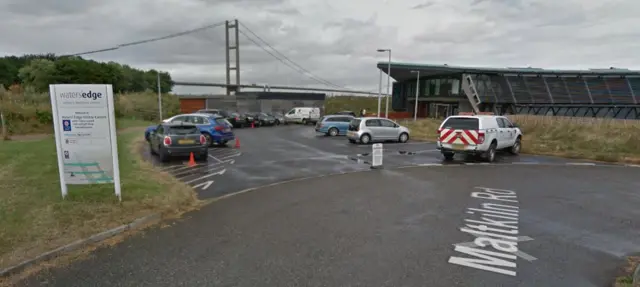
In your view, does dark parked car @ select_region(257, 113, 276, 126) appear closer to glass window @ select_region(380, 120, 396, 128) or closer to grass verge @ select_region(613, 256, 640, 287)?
glass window @ select_region(380, 120, 396, 128)

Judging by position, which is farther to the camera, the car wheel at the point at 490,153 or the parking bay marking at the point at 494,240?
the car wheel at the point at 490,153

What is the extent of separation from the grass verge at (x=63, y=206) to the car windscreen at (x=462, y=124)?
10.4 m

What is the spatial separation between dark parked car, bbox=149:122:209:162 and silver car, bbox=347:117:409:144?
404 inches

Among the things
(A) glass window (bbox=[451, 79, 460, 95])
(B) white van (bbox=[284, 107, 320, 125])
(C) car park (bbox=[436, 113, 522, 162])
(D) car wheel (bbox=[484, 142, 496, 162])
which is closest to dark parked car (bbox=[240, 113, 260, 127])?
(B) white van (bbox=[284, 107, 320, 125])

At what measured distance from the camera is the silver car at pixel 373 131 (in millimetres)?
22156

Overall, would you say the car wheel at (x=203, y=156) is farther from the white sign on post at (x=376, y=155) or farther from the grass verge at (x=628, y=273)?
the grass verge at (x=628, y=273)

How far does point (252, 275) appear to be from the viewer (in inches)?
176

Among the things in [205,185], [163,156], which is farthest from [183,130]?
[205,185]

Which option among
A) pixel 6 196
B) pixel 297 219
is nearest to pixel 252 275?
pixel 297 219

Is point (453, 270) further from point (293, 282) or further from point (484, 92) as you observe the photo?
point (484, 92)

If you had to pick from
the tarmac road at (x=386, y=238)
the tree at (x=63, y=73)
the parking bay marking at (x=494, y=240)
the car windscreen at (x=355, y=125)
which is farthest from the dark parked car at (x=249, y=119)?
the parking bay marking at (x=494, y=240)

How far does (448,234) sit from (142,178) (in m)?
7.37

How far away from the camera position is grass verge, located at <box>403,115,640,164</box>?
57.9ft

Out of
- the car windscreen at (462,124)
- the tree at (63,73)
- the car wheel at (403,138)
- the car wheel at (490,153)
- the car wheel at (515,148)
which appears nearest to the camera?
the car windscreen at (462,124)
